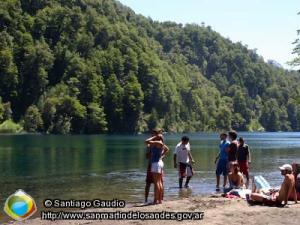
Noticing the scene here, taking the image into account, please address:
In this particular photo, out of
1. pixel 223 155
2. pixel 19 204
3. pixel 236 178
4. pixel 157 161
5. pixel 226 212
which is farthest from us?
pixel 223 155

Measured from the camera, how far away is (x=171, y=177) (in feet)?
108

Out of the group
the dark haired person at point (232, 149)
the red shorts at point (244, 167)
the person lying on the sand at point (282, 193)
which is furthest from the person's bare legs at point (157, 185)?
the red shorts at point (244, 167)

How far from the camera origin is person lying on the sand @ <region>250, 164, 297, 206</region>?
684 inches

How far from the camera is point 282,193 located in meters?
17.5

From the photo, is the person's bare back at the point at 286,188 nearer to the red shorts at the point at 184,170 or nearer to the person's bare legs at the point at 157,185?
the person's bare legs at the point at 157,185

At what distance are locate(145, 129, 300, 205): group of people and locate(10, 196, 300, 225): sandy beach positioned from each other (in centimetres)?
51

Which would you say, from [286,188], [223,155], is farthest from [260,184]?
[223,155]

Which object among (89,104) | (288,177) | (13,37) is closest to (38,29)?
(13,37)

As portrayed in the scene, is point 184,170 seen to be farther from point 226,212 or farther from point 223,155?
point 226,212

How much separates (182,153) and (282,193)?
7.77 m

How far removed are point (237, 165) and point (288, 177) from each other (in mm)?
5603

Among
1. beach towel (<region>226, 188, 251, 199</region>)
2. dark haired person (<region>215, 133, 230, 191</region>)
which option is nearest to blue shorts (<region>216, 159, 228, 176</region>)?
dark haired person (<region>215, 133, 230, 191</region>)

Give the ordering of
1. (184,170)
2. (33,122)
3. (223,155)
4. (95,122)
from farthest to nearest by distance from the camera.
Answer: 1. (95,122)
2. (33,122)
3. (184,170)
4. (223,155)

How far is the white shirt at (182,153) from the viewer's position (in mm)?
24547
